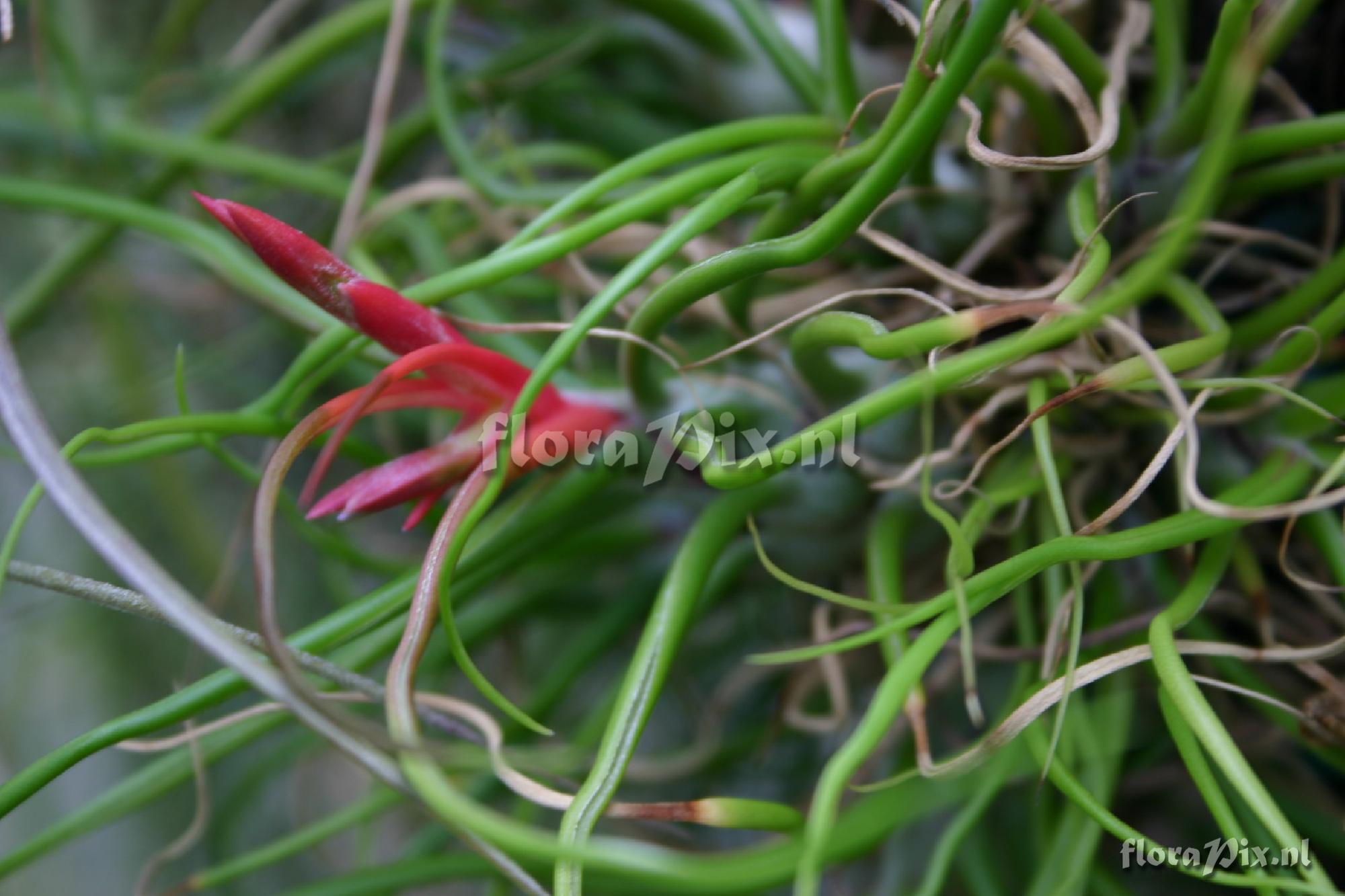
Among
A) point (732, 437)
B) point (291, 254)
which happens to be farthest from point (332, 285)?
point (732, 437)

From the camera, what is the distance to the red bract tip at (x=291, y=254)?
245 millimetres

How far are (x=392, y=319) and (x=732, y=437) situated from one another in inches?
5.5

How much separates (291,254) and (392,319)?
33mm

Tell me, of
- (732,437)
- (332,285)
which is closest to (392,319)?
(332,285)

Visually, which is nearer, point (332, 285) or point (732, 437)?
point (332, 285)

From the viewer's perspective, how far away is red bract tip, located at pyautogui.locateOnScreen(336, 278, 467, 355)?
0.26 metres

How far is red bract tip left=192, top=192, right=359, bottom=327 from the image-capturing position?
24 centimetres

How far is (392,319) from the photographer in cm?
27

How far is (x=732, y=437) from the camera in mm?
361

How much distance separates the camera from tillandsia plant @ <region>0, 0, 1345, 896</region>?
25 centimetres

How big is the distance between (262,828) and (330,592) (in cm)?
16

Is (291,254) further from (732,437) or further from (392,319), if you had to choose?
(732,437)

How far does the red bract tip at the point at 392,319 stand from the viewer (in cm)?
26

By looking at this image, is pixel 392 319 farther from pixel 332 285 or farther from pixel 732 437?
pixel 732 437
